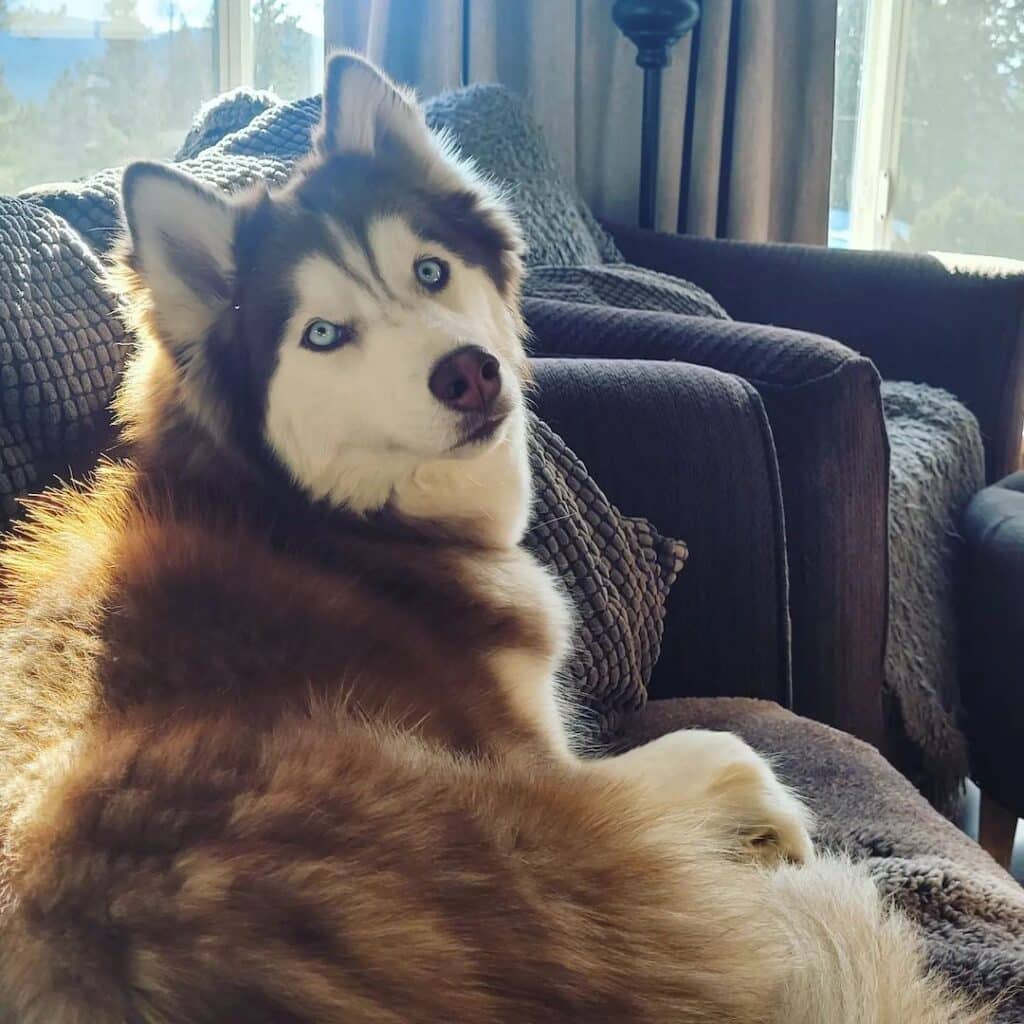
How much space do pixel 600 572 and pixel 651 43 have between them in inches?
76.6

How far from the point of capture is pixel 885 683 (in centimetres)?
171

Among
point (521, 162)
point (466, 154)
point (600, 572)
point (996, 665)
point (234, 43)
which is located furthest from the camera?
point (234, 43)

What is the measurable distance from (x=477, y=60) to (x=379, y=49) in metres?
0.26

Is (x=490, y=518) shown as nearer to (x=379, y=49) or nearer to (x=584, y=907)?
(x=584, y=907)

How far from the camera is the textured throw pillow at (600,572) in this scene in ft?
4.17

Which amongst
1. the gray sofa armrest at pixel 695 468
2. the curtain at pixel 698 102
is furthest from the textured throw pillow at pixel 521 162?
the gray sofa armrest at pixel 695 468

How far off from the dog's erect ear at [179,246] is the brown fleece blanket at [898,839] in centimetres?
65

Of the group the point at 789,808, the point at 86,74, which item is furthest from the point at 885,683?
the point at 86,74

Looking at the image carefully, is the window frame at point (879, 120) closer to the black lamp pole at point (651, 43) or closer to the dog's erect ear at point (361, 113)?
the black lamp pole at point (651, 43)

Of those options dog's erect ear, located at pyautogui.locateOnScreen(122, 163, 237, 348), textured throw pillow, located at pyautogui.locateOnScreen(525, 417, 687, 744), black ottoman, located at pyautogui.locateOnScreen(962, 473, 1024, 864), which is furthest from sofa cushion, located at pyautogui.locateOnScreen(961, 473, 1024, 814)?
dog's erect ear, located at pyautogui.locateOnScreen(122, 163, 237, 348)

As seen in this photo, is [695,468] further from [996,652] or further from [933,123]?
[933,123]

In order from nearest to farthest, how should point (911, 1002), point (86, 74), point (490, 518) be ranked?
point (911, 1002)
point (490, 518)
point (86, 74)

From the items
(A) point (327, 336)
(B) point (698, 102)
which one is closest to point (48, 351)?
(A) point (327, 336)

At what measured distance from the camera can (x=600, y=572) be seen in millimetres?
1287
